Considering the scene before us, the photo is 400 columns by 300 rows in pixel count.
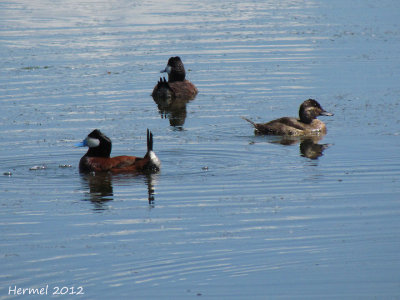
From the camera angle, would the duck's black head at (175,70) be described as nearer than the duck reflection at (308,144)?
No

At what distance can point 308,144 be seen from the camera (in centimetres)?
1720

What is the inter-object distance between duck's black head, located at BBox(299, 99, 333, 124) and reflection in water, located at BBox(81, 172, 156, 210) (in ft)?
17.6

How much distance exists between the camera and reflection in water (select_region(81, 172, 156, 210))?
1280 cm

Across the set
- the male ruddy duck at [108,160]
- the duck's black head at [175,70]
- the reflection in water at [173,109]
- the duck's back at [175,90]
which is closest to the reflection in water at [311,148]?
the reflection in water at [173,109]

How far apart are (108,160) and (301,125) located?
524 cm

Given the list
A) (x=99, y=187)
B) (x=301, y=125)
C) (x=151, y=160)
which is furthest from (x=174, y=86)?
(x=99, y=187)

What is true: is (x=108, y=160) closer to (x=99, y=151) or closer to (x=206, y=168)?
(x=99, y=151)

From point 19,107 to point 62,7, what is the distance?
19.9 metres

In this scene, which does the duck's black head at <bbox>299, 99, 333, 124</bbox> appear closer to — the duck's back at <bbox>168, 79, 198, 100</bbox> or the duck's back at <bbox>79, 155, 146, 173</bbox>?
the duck's back at <bbox>168, 79, 198, 100</bbox>

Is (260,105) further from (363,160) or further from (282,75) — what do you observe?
(363,160)

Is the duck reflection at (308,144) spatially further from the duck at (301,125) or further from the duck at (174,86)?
the duck at (174,86)

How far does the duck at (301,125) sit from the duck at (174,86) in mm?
4824

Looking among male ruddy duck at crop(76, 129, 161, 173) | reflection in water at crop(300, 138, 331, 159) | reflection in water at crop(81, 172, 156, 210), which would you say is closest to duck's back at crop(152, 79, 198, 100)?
reflection in water at crop(300, 138, 331, 159)

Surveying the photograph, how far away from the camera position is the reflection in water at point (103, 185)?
42.0ft
